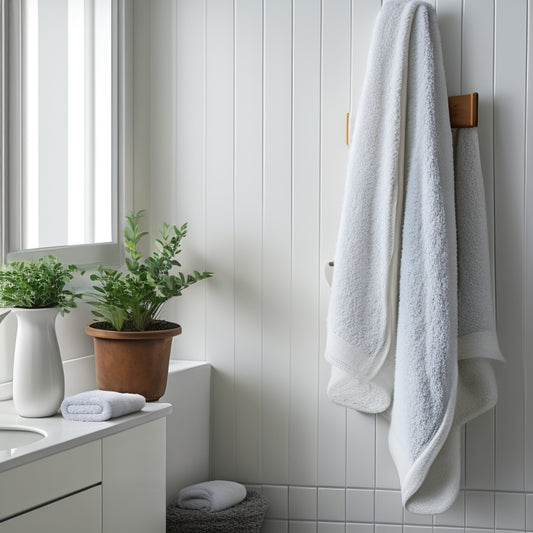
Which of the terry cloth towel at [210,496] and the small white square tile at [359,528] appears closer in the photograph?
the terry cloth towel at [210,496]

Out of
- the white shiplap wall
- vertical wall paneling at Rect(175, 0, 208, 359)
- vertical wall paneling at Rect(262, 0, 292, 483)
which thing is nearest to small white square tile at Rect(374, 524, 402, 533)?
the white shiplap wall

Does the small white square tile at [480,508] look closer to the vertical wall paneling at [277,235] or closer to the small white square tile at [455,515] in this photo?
the small white square tile at [455,515]

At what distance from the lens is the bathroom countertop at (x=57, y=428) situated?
121 centimetres

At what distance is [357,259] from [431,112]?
0.33m

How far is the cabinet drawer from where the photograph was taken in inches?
46.2

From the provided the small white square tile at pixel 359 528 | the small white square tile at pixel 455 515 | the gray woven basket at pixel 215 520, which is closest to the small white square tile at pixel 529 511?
the small white square tile at pixel 455 515

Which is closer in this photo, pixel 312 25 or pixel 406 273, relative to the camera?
pixel 406 273

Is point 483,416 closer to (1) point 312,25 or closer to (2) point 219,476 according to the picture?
(2) point 219,476

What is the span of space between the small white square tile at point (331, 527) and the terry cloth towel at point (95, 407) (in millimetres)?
686

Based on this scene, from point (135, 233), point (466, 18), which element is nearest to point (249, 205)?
point (135, 233)

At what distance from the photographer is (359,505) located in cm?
193

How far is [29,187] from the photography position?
5.39 feet

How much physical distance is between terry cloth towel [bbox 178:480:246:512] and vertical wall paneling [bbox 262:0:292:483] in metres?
0.17

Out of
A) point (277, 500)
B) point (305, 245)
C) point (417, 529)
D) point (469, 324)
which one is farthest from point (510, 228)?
point (277, 500)
